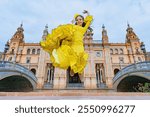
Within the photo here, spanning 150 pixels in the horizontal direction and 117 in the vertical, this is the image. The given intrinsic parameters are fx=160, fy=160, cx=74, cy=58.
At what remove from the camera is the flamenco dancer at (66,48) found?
211 inches

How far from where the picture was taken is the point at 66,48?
5598mm

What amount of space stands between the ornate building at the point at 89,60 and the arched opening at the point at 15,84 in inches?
80.6

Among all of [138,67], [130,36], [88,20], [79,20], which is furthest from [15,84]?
[130,36]

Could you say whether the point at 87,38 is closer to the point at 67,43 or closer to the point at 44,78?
the point at 44,78

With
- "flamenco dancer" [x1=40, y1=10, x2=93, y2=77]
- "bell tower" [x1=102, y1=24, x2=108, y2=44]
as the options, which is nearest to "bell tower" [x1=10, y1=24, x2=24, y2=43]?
"bell tower" [x1=102, y1=24, x2=108, y2=44]

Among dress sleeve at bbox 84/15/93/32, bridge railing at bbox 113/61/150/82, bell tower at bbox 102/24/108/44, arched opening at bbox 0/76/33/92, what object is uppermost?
bell tower at bbox 102/24/108/44

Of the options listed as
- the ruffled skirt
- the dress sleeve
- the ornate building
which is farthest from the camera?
the ornate building

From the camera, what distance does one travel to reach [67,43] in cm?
588

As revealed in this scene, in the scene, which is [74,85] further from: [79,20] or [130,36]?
[130,36]

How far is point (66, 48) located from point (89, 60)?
20256 millimetres

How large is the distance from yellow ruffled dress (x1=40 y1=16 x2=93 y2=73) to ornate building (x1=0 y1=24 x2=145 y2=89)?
39.4 feet

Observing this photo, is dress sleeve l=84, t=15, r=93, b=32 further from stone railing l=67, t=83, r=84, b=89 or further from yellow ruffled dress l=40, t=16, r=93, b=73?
stone railing l=67, t=83, r=84, b=89

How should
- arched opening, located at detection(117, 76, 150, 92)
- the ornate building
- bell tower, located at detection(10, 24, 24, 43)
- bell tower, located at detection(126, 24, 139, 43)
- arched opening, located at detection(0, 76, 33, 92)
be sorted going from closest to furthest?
1. arched opening, located at detection(0, 76, 33, 92)
2. arched opening, located at detection(117, 76, 150, 92)
3. the ornate building
4. bell tower, located at detection(10, 24, 24, 43)
5. bell tower, located at detection(126, 24, 139, 43)

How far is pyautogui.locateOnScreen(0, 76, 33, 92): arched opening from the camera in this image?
1859 centimetres
